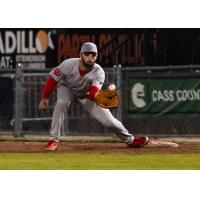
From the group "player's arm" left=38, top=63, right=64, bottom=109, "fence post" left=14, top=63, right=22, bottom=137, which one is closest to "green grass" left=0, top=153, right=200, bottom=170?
"player's arm" left=38, top=63, right=64, bottom=109

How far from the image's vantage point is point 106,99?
1391 centimetres

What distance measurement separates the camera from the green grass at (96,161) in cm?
1150

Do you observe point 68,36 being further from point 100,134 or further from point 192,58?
point 100,134

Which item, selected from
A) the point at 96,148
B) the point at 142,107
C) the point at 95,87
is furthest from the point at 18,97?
the point at 95,87

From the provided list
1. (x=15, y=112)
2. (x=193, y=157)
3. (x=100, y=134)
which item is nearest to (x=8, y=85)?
(x=15, y=112)

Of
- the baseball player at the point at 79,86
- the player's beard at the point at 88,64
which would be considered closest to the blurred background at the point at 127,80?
the baseball player at the point at 79,86

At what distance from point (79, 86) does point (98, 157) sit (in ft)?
5.59

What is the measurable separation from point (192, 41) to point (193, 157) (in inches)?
421

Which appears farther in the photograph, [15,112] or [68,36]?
[68,36]

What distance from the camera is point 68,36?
78.8 feet

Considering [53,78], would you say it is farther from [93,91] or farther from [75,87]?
[93,91]

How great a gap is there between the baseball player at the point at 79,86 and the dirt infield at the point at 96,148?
32cm

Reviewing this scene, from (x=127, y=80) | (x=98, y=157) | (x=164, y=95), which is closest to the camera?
(x=98, y=157)

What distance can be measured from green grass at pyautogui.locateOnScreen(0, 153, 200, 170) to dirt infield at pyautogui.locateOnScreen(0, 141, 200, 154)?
2.35 feet
